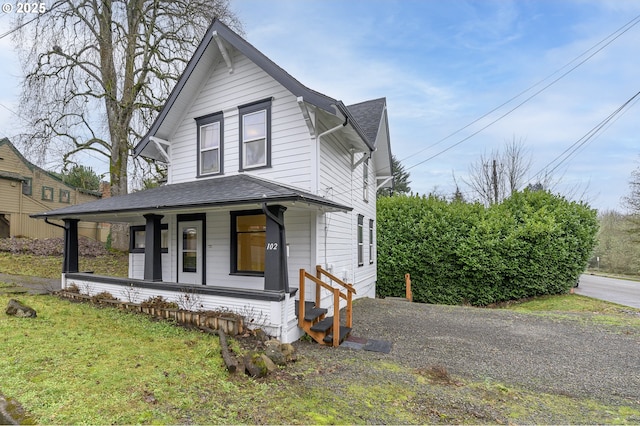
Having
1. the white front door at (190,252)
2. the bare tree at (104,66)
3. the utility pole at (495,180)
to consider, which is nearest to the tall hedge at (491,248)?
the white front door at (190,252)

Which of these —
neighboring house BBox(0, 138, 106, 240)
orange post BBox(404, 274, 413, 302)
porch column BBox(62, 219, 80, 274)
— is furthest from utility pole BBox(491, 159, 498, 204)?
neighboring house BBox(0, 138, 106, 240)

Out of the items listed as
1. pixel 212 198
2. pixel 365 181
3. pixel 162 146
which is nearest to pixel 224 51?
pixel 162 146

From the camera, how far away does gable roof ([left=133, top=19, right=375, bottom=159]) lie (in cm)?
676

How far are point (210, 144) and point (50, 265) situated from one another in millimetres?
10510

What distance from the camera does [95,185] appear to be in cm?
2875

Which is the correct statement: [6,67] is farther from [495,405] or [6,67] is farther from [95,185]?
[495,405]

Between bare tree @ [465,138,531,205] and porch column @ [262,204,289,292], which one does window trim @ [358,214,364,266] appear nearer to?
porch column @ [262,204,289,292]

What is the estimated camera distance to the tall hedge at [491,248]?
1155 cm

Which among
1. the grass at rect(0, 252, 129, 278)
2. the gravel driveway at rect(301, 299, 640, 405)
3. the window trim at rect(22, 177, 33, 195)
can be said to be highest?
the window trim at rect(22, 177, 33, 195)

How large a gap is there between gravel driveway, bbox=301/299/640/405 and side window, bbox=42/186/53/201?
1024 inches

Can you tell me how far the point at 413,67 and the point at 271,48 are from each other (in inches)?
255

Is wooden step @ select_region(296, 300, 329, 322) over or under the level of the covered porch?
under

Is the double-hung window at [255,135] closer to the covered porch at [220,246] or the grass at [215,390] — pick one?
the covered porch at [220,246]

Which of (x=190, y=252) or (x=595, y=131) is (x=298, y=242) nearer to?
(x=190, y=252)
